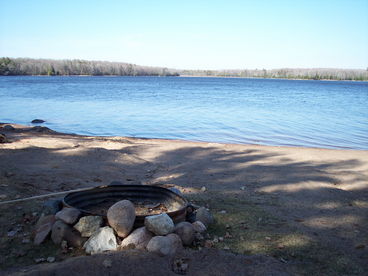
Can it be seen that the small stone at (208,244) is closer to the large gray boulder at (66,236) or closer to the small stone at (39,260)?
the large gray boulder at (66,236)

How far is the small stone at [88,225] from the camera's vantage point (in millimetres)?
4137

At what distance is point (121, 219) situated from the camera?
407 centimetres

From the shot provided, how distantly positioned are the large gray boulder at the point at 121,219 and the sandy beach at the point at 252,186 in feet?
3.17

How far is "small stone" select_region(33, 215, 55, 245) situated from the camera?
13.6 ft

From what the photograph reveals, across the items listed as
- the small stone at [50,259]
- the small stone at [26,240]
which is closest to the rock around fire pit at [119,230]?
the small stone at [26,240]

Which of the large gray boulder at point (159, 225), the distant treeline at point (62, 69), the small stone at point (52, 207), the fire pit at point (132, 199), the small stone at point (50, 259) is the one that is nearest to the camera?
the small stone at point (50, 259)

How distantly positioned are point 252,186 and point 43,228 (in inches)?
167

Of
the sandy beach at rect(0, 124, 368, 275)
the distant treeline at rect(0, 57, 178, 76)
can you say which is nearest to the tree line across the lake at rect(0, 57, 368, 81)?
the distant treeline at rect(0, 57, 178, 76)

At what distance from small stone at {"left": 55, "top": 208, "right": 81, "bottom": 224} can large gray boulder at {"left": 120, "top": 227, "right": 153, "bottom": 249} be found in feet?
2.37

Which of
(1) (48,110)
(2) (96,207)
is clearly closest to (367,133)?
(2) (96,207)

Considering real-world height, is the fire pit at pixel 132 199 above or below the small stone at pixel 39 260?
above

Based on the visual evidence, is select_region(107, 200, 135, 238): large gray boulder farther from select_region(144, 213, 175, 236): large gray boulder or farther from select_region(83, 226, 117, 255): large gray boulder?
select_region(144, 213, 175, 236): large gray boulder

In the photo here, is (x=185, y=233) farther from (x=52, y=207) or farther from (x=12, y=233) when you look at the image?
(x=12, y=233)

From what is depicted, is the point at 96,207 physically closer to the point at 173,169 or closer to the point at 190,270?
the point at 190,270
